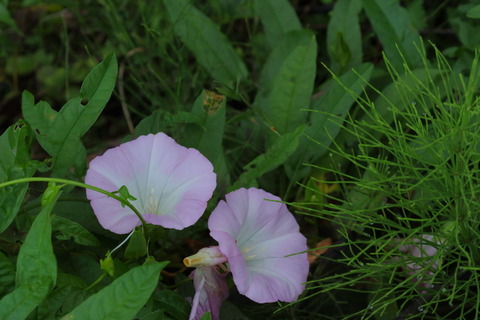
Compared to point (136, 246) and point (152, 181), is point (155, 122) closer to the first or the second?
point (152, 181)

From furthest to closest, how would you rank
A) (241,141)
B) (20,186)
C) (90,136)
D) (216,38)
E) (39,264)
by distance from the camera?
1. (90,136)
2. (216,38)
3. (241,141)
4. (20,186)
5. (39,264)

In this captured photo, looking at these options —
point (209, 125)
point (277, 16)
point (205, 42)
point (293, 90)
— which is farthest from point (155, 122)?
point (277, 16)

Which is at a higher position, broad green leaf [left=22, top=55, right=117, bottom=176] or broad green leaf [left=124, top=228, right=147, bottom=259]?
broad green leaf [left=22, top=55, right=117, bottom=176]

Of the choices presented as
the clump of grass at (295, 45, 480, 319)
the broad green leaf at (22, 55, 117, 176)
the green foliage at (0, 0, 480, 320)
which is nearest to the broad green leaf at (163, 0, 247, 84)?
the green foliage at (0, 0, 480, 320)

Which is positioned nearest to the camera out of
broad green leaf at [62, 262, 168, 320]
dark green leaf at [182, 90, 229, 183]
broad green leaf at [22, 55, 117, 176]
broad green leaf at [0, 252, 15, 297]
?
broad green leaf at [62, 262, 168, 320]

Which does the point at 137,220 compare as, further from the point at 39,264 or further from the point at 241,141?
the point at 241,141

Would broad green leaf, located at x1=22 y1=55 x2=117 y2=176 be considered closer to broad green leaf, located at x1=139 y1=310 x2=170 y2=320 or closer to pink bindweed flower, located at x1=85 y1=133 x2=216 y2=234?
pink bindweed flower, located at x1=85 y1=133 x2=216 y2=234

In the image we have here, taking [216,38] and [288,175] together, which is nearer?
[288,175]

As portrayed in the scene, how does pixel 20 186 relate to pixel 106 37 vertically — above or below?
above

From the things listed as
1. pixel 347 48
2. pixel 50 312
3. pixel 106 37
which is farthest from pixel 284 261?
pixel 106 37
